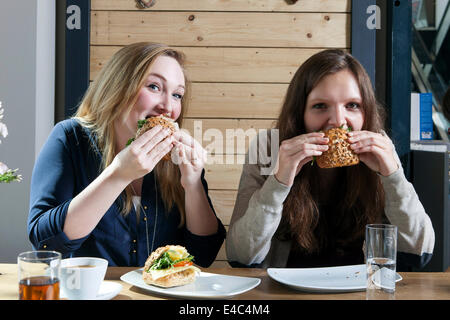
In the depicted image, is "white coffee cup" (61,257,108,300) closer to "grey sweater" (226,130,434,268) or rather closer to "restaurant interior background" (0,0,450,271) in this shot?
"grey sweater" (226,130,434,268)

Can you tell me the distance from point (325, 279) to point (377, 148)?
22.4 inches

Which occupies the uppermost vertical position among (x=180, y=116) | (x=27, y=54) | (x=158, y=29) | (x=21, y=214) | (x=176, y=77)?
(x=158, y=29)

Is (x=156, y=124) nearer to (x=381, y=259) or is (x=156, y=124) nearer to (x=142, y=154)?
(x=142, y=154)

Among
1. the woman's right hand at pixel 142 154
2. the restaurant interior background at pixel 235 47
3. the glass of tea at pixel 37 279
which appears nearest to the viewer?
the glass of tea at pixel 37 279

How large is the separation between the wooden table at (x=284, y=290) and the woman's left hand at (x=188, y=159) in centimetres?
42

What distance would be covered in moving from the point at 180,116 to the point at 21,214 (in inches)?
44.8

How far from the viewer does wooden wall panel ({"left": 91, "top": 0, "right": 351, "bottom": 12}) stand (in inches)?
99.2

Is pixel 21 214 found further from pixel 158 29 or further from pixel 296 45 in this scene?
pixel 296 45

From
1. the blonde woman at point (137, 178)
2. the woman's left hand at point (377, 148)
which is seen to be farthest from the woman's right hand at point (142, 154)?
the woman's left hand at point (377, 148)

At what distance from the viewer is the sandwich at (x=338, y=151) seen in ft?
5.34

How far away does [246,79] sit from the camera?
2547 mm

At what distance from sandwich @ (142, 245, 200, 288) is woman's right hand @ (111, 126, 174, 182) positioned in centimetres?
32

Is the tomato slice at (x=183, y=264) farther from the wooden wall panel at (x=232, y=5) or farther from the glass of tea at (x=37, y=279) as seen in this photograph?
the wooden wall panel at (x=232, y=5)
